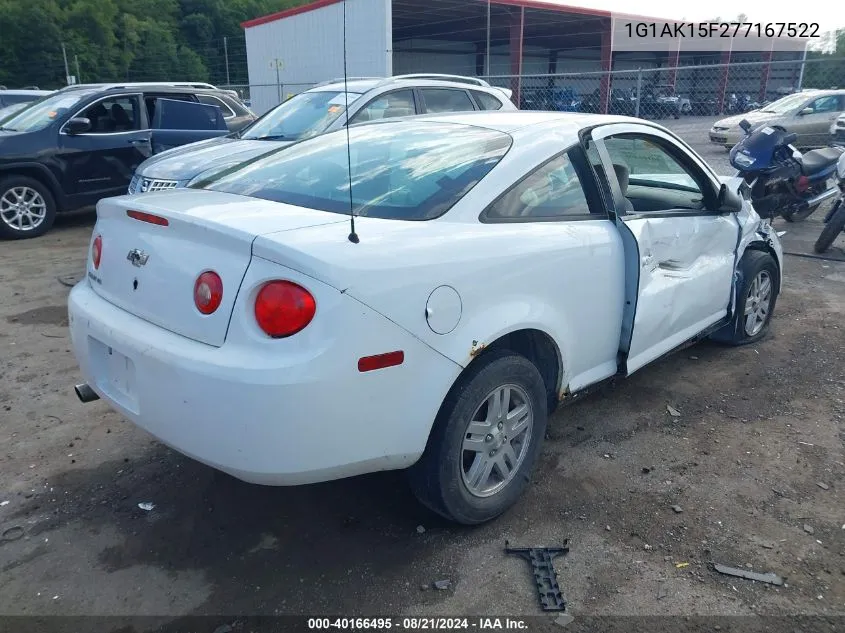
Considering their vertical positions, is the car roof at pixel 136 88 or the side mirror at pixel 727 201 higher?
the car roof at pixel 136 88

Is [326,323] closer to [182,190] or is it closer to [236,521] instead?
[236,521]

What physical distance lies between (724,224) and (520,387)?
7.07 feet

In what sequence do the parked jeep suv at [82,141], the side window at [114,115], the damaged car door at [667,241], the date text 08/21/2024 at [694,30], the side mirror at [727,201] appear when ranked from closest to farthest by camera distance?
the damaged car door at [667,241] < the side mirror at [727,201] < the parked jeep suv at [82,141] < the side window at [114,115] < the date text 08/21/2024 at [694,30]

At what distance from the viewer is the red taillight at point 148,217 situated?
265 cm

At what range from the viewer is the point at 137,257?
2.69 meters

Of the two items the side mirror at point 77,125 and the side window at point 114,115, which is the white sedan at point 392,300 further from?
the side window at point 114,115

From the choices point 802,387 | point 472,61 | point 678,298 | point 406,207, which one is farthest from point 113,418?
point 472,61

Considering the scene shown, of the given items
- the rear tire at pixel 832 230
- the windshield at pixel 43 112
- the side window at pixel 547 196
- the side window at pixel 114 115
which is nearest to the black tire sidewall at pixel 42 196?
the windshield at pixel 43 112

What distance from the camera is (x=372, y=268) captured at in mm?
2307

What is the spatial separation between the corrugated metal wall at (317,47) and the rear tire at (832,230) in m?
14.5

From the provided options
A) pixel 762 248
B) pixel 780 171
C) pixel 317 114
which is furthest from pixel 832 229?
pixel 317 114

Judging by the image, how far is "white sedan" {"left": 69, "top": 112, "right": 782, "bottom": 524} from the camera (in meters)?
2.22

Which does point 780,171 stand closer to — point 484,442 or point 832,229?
point 832,229

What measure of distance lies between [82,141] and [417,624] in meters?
8.06
